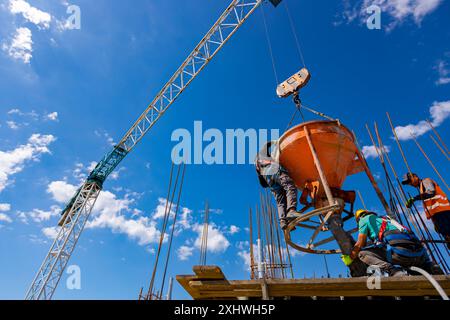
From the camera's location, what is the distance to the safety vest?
6.40 meters

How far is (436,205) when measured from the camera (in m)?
6.48

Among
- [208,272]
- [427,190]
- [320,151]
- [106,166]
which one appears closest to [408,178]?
[427,190]

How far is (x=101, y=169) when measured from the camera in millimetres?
29625

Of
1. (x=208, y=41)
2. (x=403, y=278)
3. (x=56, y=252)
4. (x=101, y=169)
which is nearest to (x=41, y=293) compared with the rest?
(x=56, y=252)

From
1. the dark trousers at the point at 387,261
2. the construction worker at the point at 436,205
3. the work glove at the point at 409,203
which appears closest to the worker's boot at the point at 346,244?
the dark trousers at the point at 387,261

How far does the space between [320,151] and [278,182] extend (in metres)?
1.04

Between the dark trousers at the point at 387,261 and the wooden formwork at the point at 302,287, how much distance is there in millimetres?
431

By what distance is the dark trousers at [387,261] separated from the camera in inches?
153

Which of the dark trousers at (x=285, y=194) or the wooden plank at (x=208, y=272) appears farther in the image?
the dark trousers at (x=285, y=194)

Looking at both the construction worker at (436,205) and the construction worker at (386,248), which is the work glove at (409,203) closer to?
the construction worker at (436,205)

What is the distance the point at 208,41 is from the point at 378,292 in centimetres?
2638

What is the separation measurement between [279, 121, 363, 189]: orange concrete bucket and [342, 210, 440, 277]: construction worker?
4.55 feet

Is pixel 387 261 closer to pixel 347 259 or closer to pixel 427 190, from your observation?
pixel 347 259

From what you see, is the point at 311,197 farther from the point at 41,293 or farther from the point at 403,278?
the point at 41,293
